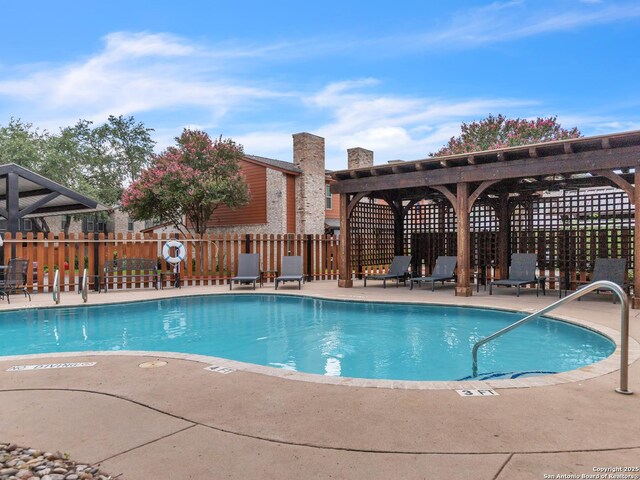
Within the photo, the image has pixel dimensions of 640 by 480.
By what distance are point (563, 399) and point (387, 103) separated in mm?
17421

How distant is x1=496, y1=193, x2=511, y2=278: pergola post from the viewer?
40.1 ft

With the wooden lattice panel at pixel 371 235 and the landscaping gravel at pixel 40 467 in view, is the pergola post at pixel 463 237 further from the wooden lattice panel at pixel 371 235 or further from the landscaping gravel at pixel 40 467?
the landscaping gravel at pixel 40 467

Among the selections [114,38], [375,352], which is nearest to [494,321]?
[375,352]

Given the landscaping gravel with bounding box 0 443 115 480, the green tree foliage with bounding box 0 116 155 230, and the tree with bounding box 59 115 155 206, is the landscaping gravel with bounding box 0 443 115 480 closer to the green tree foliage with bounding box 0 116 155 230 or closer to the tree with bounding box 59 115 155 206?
the green tree foliage with bounding box 0 116 155 230

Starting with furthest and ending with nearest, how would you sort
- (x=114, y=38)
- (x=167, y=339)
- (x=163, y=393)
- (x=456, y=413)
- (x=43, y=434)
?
(x=114, y=38)
(x=167, y=339)
(x=163, y=393)
(x=456, y=413)
(x=43, y=434)

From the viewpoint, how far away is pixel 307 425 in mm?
2920

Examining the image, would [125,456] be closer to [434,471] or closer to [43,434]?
[43,434]

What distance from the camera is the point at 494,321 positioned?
26.1ft

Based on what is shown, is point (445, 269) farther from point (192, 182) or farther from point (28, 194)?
point (28, 194)

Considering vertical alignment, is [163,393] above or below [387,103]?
below

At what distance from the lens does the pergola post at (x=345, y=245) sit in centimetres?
1253

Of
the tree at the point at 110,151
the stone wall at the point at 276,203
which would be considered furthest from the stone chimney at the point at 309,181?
the tree at the point at 110,151

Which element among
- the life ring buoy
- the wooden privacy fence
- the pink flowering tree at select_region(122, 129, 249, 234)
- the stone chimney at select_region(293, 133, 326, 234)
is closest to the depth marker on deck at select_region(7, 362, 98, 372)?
the wooden privacy fence

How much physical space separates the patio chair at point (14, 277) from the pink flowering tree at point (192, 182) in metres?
8.19
